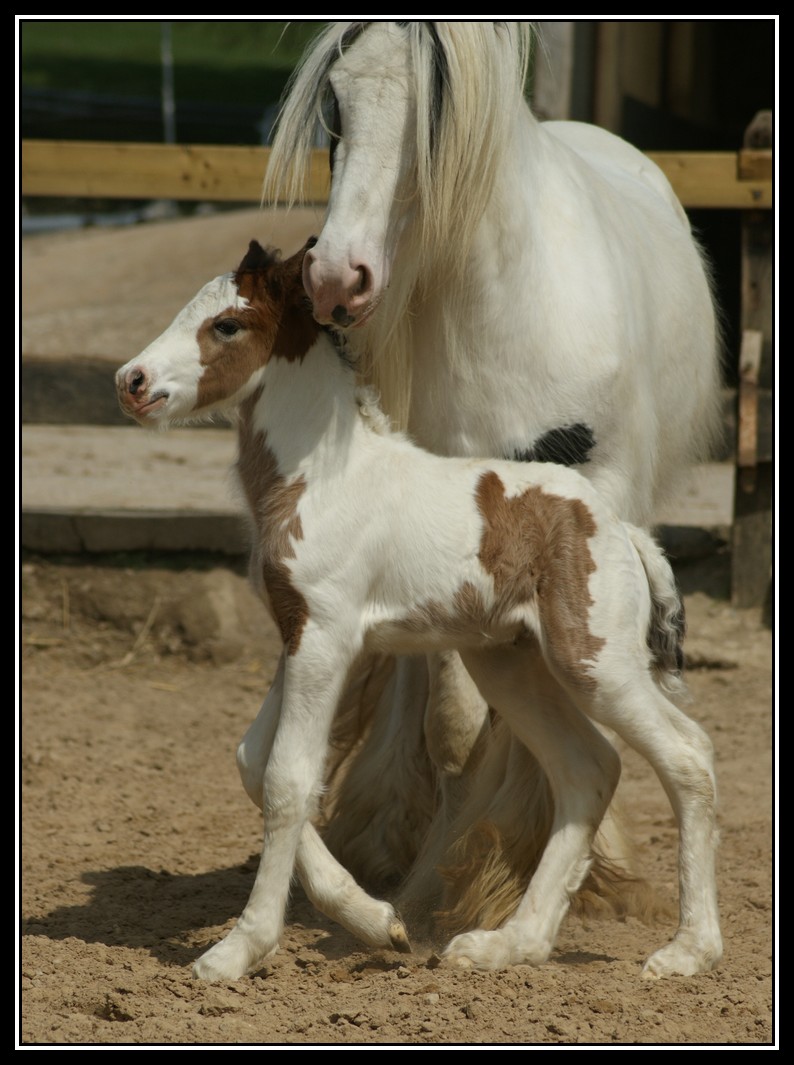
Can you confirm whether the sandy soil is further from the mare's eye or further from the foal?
the mare's eye

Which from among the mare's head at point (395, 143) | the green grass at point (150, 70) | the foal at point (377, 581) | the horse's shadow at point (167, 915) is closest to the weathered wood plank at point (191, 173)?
the mare's head at point (395, 143)

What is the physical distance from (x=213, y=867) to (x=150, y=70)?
19.5m

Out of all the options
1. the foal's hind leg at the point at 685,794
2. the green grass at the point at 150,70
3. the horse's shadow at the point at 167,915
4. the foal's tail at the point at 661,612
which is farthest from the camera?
the green grass at the point at 150,70

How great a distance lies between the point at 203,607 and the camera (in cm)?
635

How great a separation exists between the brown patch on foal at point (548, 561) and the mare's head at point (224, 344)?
2.00 ft

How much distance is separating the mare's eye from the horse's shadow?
1541 mm

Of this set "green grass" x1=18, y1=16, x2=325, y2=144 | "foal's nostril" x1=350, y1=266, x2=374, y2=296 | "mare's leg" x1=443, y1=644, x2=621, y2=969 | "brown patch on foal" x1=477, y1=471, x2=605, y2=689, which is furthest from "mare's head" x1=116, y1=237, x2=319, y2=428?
"green grass" x1=18, y1=16, x2=325, y2=144

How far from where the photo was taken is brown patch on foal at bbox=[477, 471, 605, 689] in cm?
312

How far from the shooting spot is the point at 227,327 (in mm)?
3178

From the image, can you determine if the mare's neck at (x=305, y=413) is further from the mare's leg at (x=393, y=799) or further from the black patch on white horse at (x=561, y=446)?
the mare's leg at (x=393, y=799)

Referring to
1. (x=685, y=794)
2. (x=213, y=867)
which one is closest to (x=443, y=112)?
(x=685, y=794)

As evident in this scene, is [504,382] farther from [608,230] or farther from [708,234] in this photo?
[708,234]

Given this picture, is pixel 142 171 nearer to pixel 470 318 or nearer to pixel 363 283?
pixel 470 318

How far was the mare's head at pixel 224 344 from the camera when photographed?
3.12 meters
